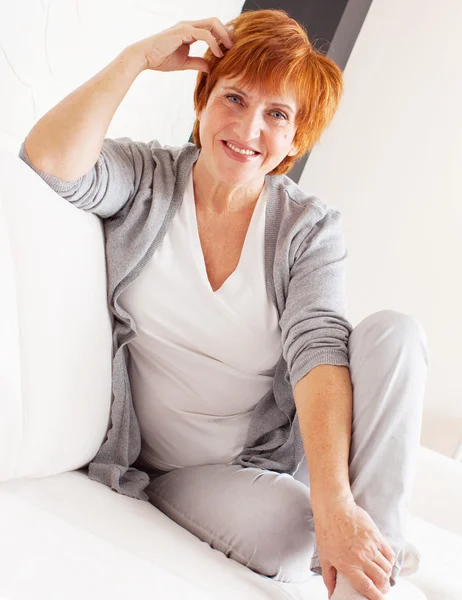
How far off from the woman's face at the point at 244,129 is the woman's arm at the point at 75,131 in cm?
21

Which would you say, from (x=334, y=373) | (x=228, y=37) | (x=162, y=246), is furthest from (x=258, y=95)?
(x=334, y=373)

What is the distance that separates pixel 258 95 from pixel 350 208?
163 cm

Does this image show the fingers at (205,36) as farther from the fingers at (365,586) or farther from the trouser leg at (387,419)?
the fingers at (365,586)

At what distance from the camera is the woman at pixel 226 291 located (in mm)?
1403

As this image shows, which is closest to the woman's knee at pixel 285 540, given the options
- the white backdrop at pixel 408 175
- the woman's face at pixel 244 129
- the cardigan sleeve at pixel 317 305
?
the cardigan sleeve at pixel 317 305

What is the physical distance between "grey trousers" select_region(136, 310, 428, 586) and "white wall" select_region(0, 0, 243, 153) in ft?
3.16

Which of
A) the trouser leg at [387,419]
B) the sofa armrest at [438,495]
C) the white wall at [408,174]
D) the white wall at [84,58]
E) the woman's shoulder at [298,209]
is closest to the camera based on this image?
the trouser leg at [387,419]

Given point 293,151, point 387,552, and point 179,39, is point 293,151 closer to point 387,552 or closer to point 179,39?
point 179,39

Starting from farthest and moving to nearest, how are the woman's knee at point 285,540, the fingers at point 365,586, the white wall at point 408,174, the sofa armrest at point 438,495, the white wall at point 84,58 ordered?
the white wall at point 408,174 < the sofa armrest at point 438,495 < the white wall at point 84,58 < the woman's knee at point 285,540 < the fingers at point 365,586

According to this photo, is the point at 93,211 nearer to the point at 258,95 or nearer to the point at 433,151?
the point at 258,95

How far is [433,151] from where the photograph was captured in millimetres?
3000

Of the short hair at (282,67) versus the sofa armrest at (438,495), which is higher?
the short hair at (282,67)

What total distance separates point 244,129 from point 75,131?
1.11 ft

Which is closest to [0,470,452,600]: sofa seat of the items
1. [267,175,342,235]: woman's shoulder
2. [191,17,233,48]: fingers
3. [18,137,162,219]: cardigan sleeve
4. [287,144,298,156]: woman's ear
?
[18,137,162,219]: cardigan sleeve
